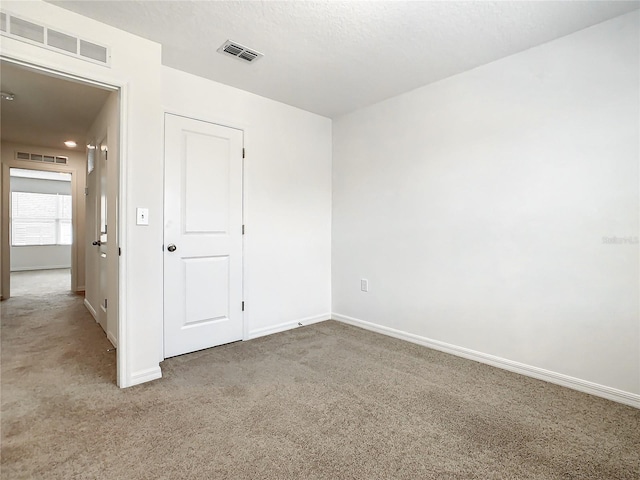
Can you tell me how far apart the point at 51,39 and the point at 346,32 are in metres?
1.83

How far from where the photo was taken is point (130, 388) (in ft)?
7.34

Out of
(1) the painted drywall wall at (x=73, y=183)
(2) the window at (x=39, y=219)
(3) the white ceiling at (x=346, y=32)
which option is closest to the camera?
(3) the white ceiling at (x=346, y=32)

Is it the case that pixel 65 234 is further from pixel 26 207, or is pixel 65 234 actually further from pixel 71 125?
pixel 71 125

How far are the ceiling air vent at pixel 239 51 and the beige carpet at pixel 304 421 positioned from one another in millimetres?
2429

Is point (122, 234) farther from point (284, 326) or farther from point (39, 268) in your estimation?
point (39, 268)

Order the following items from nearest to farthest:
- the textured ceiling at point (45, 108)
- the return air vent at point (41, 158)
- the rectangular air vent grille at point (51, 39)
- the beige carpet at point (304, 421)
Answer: the beige carpet at point (304, 421) → the rectangular air vent grille at point (51, 39) → the textured ceiling at point (45, 108) → the return air vent at point (41, 158)

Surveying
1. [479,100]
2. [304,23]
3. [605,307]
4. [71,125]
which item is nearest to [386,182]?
[479,100]

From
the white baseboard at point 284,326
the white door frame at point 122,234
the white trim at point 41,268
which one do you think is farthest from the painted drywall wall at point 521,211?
the white trim at point 41,268

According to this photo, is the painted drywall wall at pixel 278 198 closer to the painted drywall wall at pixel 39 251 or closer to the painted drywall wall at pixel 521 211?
the painted drywall wall at pixel 521 211

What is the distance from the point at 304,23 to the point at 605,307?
8.87 feet

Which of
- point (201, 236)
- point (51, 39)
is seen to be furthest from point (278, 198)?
point (51, 39)

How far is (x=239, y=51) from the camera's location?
250cm

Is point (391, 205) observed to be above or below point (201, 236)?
above

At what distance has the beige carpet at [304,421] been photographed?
150cm
